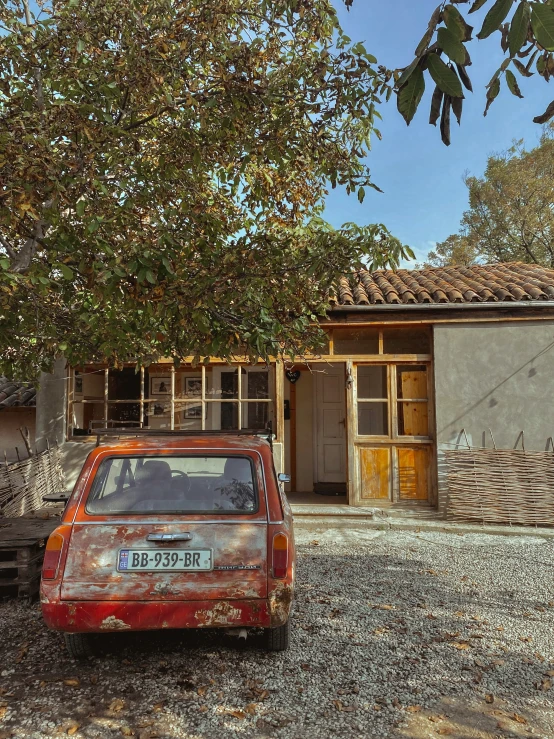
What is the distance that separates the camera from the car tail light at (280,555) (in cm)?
321

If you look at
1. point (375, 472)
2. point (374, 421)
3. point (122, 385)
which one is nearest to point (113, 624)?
point (375, 472)

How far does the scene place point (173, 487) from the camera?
143 inches

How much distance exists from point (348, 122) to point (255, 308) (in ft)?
7.60

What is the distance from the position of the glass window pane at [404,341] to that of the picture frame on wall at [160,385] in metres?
4.08

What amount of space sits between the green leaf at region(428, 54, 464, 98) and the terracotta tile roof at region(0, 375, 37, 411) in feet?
33.0

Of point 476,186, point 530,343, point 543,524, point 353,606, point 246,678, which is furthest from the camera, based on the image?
point 476,186

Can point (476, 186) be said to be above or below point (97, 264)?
above

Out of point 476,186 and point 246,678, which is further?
point 476,186

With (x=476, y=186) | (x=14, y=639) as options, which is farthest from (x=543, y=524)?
(x=476, y=186)

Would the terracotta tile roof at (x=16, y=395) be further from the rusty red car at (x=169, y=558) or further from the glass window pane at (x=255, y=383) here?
the rusty red car at (x=169, y=558)

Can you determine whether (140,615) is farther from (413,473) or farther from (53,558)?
(413,473)

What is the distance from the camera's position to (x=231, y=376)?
9.87 meters

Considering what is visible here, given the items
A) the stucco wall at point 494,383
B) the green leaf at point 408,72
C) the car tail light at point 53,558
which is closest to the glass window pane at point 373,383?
the stucco wall at point 494,383

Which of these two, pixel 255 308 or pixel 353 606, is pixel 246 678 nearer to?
pixel 353 606
